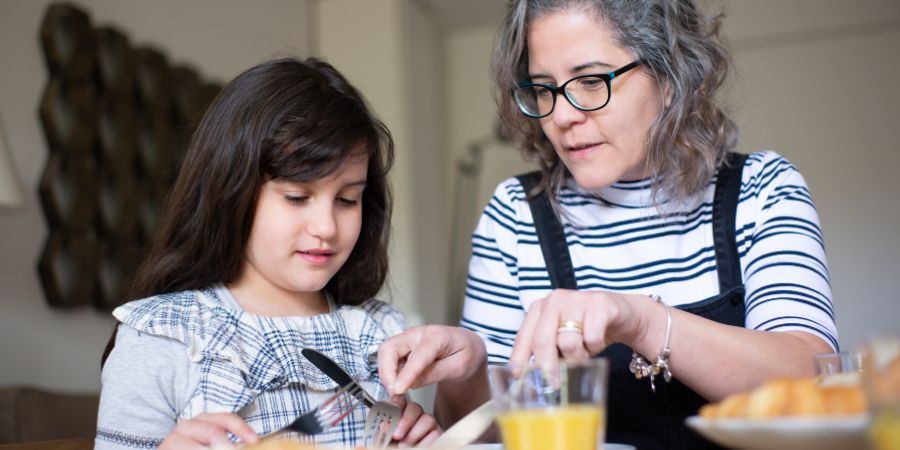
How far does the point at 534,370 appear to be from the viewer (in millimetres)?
632

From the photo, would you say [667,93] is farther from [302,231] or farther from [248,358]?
[248,358]

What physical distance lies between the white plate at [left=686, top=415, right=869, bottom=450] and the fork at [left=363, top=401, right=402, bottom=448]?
468 millimetres

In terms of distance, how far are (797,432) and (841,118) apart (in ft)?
14.5

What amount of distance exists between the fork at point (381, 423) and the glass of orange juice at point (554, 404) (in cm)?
34

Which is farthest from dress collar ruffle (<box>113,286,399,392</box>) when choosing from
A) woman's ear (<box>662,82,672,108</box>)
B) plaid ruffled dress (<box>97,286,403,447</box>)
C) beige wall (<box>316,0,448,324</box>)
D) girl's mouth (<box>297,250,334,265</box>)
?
beige wall (<box>316,0,448,324</box>)

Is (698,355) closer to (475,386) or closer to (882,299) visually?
(475,386)

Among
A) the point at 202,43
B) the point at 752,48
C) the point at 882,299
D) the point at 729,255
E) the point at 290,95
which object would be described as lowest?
the point at 882,299

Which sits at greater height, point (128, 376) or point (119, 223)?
point (119, 223)

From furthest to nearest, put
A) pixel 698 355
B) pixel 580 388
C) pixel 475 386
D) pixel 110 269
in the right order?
pixel 110 269 < pixel 475 386 < pixel 698 355 < pixel 580 388

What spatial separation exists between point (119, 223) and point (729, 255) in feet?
6.46

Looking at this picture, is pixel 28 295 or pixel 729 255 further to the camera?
pixel 28 295

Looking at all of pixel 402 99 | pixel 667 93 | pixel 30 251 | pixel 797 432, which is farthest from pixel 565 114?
pixel 402 99

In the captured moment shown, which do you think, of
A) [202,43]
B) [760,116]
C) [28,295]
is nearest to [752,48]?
[760,116]

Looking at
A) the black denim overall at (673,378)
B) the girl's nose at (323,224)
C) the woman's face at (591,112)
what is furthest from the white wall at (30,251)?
the black denim overall at (673,378)
